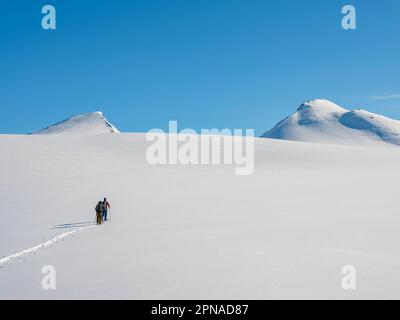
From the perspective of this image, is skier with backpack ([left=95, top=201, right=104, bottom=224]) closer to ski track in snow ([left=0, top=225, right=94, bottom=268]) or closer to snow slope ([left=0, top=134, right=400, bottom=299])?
snow slope ([left=0, top=134, right=400, bottom=299])

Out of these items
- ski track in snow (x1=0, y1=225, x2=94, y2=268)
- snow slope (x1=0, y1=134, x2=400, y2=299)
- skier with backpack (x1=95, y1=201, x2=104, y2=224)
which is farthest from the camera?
→ skier with backpack (x1=95, y1=201, x2=104, y2=224)

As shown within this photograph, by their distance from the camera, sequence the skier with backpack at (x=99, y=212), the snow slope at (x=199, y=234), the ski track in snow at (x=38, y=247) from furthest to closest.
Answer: the skier with backpack at (x=99, y=212), the ski track in snow at (x=38, y=247), the snow slope at (x=199, y=234)

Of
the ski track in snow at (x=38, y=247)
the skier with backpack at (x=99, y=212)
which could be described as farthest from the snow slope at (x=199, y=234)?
the skier with backpack at (x=99, y=212)

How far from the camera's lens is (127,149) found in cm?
5053

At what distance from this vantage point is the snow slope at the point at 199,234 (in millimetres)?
8078

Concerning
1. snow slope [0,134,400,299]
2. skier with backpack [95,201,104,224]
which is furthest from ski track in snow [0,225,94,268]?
skier with backpack [95,201,104,224]

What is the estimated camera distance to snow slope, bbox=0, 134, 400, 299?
8078 millimetres

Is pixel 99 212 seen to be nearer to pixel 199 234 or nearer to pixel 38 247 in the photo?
pixel 38 247

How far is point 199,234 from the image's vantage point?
13742mm

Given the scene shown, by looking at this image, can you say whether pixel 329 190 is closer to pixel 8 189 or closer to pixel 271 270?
pixel 271 270

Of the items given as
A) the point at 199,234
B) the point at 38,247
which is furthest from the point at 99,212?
the point at 199,234

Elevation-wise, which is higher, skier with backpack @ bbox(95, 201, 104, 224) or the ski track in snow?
skier with backpack @ bbox(95, 201, 104, 224)

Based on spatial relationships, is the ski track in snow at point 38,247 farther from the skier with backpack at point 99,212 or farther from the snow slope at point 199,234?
the skier with backpack at point 99,212
